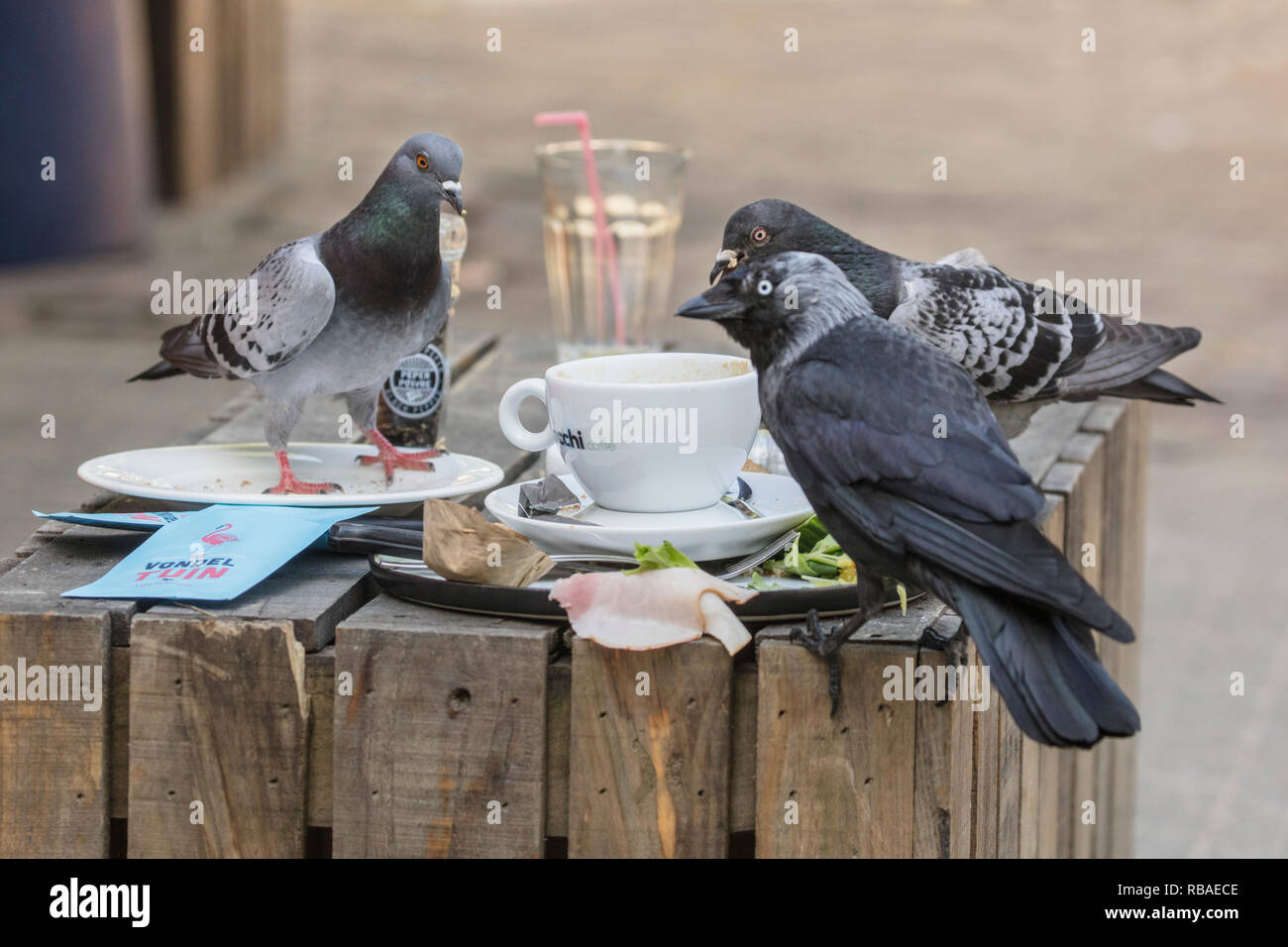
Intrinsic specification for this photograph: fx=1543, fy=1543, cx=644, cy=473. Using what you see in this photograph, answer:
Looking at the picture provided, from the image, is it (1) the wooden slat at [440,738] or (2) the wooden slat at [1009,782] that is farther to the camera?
(2) the wooden slat at [1009,782]

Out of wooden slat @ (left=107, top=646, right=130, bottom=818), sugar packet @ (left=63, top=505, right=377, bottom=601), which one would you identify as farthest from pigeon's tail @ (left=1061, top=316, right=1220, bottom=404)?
wooden slat @ (left=107, top=646, right=130, bottom=818)

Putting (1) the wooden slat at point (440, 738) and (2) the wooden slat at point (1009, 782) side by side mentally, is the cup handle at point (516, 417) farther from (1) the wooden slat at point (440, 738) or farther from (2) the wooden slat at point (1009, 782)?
(2) the wooden slat at point (1009, 782)

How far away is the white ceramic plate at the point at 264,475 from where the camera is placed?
2.17m

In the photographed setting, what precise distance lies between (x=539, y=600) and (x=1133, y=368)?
1.46 m

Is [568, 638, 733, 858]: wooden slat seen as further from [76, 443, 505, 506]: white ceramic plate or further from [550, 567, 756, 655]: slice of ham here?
[76, 443, 505, 506]: white ceramic plate

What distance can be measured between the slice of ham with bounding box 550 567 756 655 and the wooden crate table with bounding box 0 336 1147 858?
44mm

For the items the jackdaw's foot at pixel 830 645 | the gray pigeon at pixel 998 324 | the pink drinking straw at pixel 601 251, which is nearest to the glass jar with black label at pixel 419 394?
the gray pigeon at pixel 998 324

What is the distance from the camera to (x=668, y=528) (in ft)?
6.05

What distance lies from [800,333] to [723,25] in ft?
57.6

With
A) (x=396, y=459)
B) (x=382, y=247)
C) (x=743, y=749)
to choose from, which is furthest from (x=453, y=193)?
(x=743, y=749)

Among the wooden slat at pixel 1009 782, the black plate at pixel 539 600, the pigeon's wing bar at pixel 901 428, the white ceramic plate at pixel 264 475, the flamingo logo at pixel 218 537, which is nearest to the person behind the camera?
the pigeon's wing bar at pixel 901 428

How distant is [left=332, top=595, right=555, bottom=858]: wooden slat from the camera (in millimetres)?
1766
